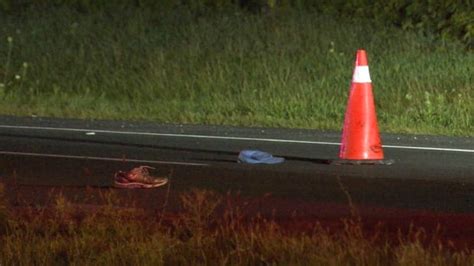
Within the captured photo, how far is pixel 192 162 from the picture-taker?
14.6 m

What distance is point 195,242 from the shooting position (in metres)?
9.13

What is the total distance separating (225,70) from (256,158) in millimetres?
9445

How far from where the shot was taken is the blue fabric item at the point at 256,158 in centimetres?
1434

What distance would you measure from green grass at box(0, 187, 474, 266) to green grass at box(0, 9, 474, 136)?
7757 mm

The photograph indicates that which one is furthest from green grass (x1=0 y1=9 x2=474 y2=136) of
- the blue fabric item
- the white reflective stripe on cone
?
the blue fabric item

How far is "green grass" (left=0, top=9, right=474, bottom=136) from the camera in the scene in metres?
19.7

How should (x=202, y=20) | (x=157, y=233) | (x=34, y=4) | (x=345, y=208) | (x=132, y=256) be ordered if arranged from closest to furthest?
(x=132, y=256) < (x=157, y=233) < (x=345, y=208) < (x=202, y=20) < (x=34, y=4)

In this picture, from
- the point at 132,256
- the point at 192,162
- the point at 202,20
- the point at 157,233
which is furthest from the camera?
the point at 202,20

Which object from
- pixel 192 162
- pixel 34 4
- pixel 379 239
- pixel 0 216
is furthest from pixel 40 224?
pixel 34 4

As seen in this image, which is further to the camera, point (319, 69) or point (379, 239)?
point (319, 69)

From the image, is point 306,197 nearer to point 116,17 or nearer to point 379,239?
point 379,239

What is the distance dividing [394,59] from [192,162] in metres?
9.27

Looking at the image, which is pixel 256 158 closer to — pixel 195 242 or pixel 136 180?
pixel 136 180

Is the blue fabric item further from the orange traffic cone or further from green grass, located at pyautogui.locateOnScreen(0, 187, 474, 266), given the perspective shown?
green grass, located at pyautogui.locateOnScreen(0, 187, 474, 266)
